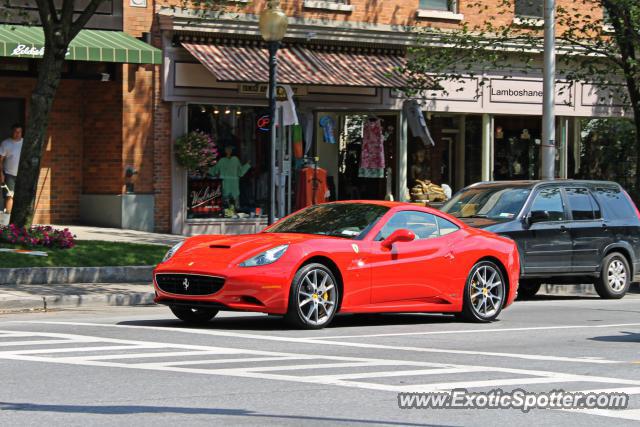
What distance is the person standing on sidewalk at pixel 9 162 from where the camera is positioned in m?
24.7

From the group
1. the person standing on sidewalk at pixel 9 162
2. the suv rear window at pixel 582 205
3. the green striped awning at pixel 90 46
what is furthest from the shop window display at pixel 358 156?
the suv rear window at pixel 582 205

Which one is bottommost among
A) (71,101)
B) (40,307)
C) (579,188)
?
(40,307)

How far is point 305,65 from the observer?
2716 centimetres

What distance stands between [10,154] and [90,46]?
2.84 m

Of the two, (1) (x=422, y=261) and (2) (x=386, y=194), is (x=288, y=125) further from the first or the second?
(1) (x=422, y=261)

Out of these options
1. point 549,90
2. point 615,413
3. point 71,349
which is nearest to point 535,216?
point 549,90

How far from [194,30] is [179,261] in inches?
549

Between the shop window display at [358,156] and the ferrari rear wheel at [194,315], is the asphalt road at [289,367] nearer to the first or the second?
the ferrari rear wheel at [194,315]

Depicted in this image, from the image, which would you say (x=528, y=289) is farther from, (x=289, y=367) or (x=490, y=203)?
(x=289, y=367)

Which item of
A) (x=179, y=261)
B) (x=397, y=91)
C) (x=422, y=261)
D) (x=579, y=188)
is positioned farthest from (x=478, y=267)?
(x=397, y=91)

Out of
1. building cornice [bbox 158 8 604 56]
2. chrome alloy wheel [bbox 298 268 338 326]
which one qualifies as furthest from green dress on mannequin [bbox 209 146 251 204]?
chrome alloy wheel [bbox 298 268 338 326]

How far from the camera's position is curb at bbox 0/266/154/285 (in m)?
17.0

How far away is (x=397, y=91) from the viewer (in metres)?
28.8

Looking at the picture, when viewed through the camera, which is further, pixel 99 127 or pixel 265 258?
pixel 99 127
